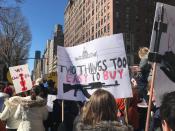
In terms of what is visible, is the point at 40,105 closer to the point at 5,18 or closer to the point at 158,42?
the point at 158,42

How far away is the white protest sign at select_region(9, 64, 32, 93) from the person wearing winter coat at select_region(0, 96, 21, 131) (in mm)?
2415

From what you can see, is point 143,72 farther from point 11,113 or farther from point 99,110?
point 99,110

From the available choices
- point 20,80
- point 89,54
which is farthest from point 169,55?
point 20,80

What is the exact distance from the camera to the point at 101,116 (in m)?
3.83

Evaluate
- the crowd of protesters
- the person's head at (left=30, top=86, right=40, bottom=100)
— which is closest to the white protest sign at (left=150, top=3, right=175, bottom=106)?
the crowd of protesters

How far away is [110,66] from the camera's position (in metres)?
5.82

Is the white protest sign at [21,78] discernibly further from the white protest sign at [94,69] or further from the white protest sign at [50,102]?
the white protest sign at [94,69]

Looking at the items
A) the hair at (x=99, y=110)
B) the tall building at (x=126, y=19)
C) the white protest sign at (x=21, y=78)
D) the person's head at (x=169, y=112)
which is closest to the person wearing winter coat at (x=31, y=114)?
the white protest sign at (x=21, y=78)

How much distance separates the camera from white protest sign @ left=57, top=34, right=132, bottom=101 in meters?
5.66

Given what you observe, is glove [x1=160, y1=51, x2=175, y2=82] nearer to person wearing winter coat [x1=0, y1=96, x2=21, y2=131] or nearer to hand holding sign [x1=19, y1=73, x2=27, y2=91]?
person wearing winter coat [x1=0, y1=96, x2=21, y2=131]

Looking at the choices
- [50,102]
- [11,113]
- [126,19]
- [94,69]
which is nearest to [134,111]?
[94,69]

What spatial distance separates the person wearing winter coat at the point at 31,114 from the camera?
307 inches

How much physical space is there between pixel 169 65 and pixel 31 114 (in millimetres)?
3446

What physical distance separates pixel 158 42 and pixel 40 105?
3372 millimetres
